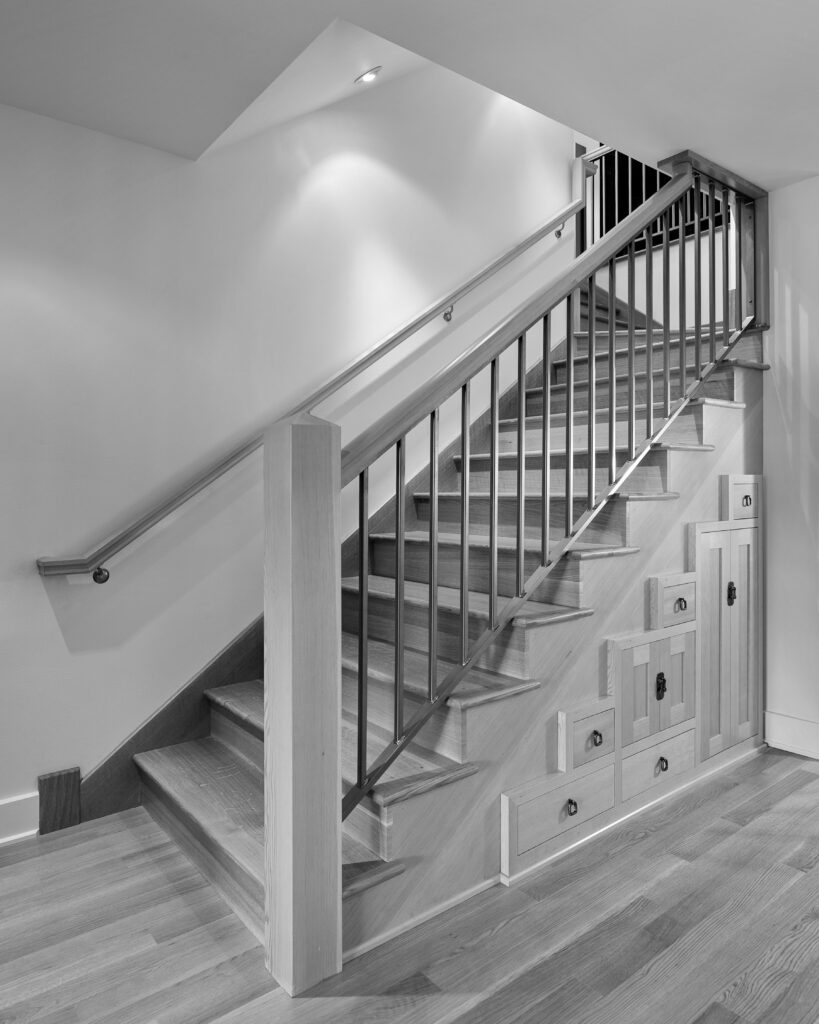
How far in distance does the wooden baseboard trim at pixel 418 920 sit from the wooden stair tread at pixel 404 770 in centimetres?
30

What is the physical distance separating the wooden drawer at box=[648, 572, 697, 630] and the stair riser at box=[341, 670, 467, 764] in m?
0.88

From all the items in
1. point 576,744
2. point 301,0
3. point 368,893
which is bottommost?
point 368,893

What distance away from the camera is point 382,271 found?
305 cm

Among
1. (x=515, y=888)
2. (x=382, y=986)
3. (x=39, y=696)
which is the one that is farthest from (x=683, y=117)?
(x=39, y=696)

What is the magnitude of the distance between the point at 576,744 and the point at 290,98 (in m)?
2.23

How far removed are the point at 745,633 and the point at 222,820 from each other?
6.69 feet

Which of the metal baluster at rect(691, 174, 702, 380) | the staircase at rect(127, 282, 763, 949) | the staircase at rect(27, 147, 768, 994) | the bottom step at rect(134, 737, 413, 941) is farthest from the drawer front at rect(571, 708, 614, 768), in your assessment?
the metal baluster at rect(691, 174, 702, 380)

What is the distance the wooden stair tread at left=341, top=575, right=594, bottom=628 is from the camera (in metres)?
2.04

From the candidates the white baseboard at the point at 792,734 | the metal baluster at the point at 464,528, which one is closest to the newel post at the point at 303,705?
the metal baluster at the point at 464,528

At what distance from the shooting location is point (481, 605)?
2.22 m

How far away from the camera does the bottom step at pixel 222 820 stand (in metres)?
1.69

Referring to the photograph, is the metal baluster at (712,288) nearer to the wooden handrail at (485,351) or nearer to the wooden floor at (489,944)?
the wooden handrail at (485,351)

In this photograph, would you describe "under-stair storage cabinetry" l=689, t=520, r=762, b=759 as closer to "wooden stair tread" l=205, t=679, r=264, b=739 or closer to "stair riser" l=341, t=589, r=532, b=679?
"stair riser" l=341, t=589, r=532, b=679

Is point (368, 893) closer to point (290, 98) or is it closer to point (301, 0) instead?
point (301, 0)
